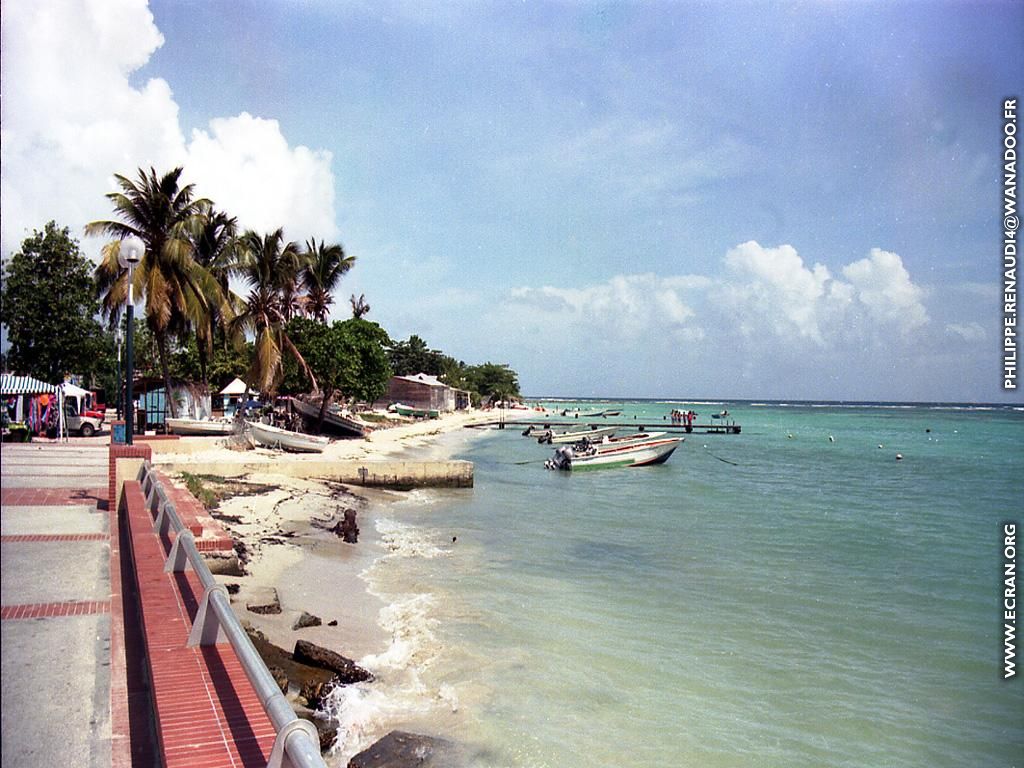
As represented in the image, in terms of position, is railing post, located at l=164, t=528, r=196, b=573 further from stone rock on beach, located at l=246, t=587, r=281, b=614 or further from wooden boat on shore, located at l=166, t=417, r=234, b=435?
wooden boat on shore, located at l=166, t=417, r=234, b=435

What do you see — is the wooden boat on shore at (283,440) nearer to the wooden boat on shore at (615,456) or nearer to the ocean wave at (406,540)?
the ocean wave at (406,540)

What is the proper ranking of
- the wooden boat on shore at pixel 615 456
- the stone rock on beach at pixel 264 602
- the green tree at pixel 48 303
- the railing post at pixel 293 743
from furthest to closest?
the wooden boat on shore at pixel 615 456 → the green tree at pixel 48 303 → the stone rock on beach at pixel 264 602 → the railing post at pixel 293 743

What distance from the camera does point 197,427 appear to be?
29375 mm

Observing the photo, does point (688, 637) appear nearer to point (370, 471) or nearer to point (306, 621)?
point (306, 621)

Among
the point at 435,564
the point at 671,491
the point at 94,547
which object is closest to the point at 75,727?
the point at 94,547

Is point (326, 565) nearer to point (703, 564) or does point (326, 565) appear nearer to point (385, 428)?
point (703, 564)

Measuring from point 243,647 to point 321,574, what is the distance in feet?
30.9

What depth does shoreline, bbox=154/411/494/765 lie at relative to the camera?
7473 millimetres

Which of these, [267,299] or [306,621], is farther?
[267,299]

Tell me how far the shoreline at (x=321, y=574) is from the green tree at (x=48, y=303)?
10.4 meters

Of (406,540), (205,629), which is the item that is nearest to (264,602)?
(205,629)

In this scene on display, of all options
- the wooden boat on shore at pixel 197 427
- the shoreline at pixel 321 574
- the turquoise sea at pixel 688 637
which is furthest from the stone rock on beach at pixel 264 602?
the wooden boat on shore at pixel 197 427

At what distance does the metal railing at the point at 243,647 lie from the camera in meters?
2.35

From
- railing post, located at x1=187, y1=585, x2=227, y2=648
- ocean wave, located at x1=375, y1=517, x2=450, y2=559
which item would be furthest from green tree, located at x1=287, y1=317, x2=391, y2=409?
railing post, located at x1=187, y1=585, x2=227, y2=648
